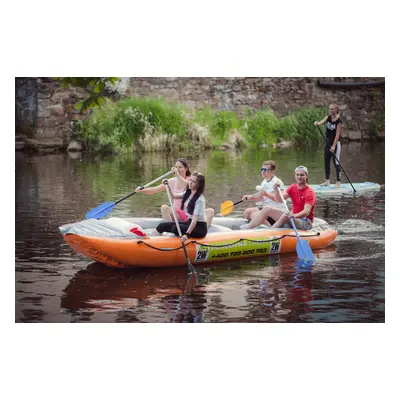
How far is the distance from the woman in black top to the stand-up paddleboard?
0.29ft

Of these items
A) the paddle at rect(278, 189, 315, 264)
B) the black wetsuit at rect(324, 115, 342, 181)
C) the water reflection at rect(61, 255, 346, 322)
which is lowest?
the water reflection at rect(61, 255, 346, 322)

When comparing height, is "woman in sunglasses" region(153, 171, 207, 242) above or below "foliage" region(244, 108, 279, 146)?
below

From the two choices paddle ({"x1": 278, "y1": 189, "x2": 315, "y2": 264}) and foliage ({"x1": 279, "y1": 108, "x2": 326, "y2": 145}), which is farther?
Result: foliage ({"x1": 279, "y1": 108, "x2": 326, "y2": 145})

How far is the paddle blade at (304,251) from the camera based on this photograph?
8633 mm

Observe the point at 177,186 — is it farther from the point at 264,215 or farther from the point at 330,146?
the point at 330,146

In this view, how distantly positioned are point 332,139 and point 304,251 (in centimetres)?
361

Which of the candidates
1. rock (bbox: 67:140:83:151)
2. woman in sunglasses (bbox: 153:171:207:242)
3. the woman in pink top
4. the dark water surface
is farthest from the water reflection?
rock (bbox: 67:140:83:151)

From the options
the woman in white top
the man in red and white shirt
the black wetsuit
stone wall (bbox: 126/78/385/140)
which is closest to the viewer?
the woman in white top

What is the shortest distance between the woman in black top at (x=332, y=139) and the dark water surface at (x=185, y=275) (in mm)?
165

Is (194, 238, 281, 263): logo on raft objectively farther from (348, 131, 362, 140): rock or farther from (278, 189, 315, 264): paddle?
(348, 131, 362, 140): rock

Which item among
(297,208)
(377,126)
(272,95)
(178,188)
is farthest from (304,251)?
(272,95)

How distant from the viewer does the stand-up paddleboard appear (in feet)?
39.8
